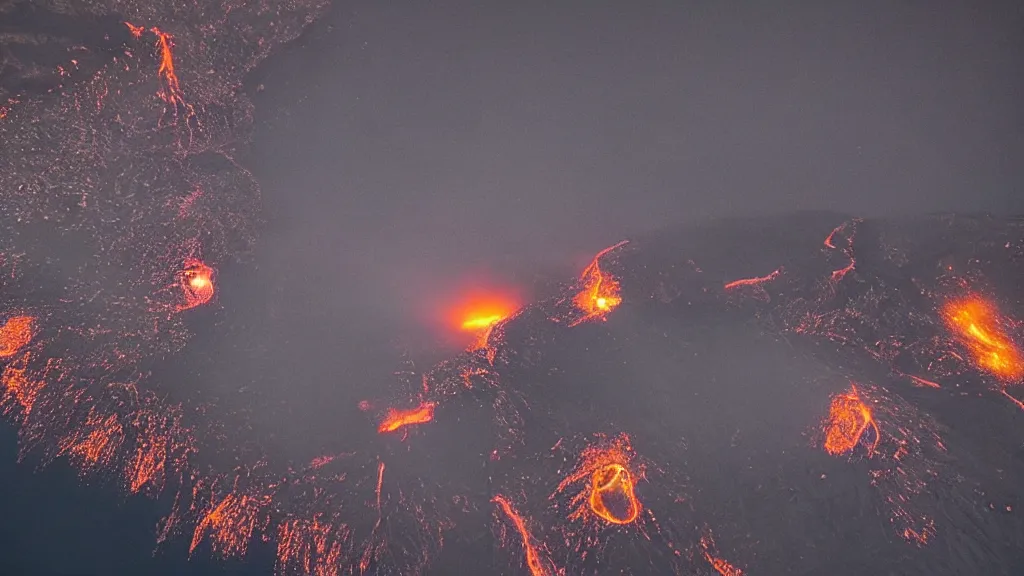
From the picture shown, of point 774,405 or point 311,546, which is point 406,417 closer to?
point 311,546

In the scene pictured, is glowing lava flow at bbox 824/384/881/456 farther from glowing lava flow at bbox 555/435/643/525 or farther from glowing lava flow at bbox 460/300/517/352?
glowing lava flow at bbox 460/300/517/352

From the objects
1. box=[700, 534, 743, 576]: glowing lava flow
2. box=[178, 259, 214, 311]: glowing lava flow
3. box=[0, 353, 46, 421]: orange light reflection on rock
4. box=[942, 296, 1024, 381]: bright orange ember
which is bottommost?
box=[700, 534, 743, 576]: glowing lava flow

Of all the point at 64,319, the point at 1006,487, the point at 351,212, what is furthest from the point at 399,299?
the point at 1006,487

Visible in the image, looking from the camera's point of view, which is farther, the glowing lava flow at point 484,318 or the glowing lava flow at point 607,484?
the glowing lava flow at point 484,318

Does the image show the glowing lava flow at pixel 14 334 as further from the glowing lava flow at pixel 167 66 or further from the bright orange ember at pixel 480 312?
the bright orange ember at pixel 480 312

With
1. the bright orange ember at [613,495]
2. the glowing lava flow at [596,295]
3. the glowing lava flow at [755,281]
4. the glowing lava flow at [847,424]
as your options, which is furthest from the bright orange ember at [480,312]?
the glowing lava flow at [847,424]

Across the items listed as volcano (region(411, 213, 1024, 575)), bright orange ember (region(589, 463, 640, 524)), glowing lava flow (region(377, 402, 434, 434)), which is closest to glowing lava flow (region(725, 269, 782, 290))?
volcano (region(411, 213, 1024, 575))

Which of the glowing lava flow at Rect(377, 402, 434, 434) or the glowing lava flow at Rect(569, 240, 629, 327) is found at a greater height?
the glowing lava flow at Rect(569, 240, 629, 327)
